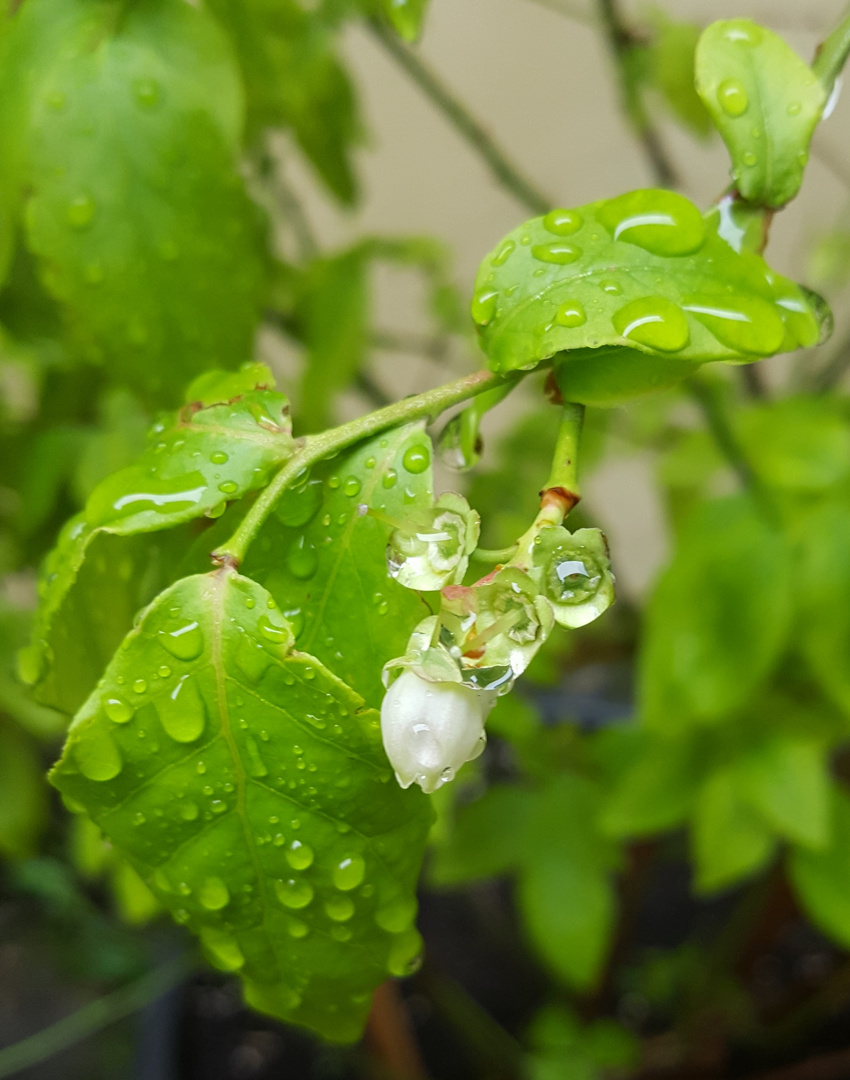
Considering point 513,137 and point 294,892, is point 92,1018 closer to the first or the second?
point 294,892

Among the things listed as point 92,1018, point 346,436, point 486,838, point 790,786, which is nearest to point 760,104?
point 346,436

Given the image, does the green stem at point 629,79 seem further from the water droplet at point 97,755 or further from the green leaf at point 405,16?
the water droplet at point 97,755

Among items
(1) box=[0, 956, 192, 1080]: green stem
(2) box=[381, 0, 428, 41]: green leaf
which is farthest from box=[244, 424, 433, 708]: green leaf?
(1) box=[0, 956, 192, 1080]: green stem

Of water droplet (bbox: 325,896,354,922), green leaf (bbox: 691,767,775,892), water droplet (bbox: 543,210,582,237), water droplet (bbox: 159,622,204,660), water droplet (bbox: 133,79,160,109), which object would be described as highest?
water droplet (bbox: 133,79,160,109)

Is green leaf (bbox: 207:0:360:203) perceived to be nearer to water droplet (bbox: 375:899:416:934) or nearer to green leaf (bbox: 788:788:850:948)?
water droplet (bbox: 375:899:416:934)

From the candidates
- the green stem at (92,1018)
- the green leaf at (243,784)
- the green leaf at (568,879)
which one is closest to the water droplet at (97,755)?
the green leaf at (243,784)

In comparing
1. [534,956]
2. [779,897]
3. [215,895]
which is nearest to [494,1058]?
[534,956]

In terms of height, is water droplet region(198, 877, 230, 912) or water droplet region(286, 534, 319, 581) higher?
water droplet region(286, 534, 319, 581)

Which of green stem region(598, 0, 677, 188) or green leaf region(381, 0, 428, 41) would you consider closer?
green leaf region(381, 0, 428, 41)
